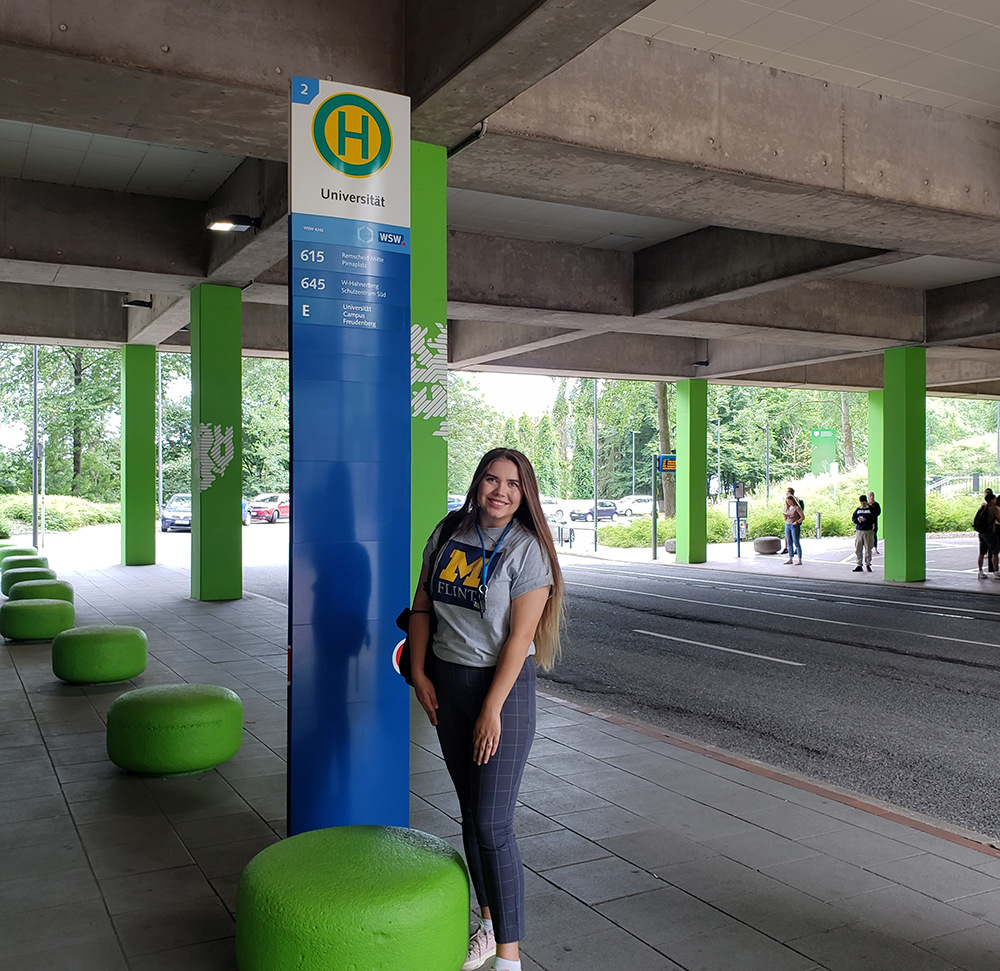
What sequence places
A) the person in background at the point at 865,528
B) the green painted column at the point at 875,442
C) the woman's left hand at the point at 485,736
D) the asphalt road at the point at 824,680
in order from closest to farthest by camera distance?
the woman's left hand at the point at 485,736 < the asphalt road at the point at 824,680 < the person in background at the point at 865,528 < the green painted column at the point at 875,442

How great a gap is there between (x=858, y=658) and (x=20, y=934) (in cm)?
984

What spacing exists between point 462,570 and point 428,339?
4953mm

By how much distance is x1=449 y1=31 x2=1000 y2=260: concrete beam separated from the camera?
8172mm

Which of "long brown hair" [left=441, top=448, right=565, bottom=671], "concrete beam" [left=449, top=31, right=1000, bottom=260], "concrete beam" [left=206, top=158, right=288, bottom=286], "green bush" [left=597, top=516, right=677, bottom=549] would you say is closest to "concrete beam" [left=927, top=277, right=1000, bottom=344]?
"concrete beam" [left=449, top=31, right=1000, bottom=260]

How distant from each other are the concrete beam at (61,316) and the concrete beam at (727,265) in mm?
11803

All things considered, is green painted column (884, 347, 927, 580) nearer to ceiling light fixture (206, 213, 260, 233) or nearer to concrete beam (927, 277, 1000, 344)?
concrete beam (927, 277, 1000, 344)

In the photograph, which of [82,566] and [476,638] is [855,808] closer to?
[476,638]

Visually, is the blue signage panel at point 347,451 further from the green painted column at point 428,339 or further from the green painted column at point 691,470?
the green painted column at point 691,470

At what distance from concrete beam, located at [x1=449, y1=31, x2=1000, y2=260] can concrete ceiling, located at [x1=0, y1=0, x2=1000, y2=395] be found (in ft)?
0.09

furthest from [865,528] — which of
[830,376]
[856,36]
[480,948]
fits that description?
[480,948]

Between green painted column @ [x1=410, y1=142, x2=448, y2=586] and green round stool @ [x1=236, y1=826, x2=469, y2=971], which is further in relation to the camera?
green painted column @ [x1=410, y1=142, x2=448, y2=586]

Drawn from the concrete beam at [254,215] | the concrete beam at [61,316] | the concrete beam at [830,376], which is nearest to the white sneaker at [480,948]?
the concrete beam at [254,215]

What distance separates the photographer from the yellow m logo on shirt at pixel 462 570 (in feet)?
12.3

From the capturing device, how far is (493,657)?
372cm
